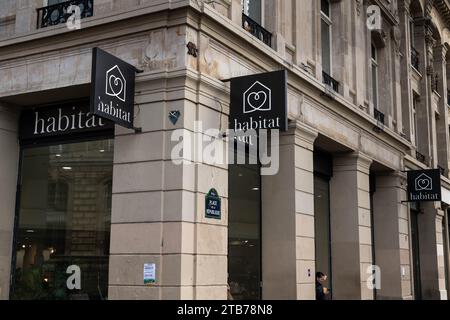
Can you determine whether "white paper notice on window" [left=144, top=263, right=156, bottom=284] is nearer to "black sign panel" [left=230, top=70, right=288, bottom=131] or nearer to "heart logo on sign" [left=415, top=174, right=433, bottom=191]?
"black sign panel" [left=230, top=70, right=288, bottom=131]

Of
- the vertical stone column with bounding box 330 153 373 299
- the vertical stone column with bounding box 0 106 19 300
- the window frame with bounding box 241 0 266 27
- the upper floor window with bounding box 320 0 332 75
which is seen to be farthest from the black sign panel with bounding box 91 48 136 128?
the vertical stone column with bounding box 330 153 373 299

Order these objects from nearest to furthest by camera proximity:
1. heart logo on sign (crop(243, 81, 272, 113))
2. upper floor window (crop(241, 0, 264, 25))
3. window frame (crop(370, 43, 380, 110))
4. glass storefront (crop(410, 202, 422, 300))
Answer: heart logo on sign (crop(243, 81, 272, 113)) < upper floor window (crop(241, 0, 264, 25)) < window frame (crop(370, 43, 380, 110)) < glass storefront (crop(410, 202, 422, 300))

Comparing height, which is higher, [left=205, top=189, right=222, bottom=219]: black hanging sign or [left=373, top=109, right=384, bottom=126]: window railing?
[left=373, top=109, right=384, bottom=126]: window railing

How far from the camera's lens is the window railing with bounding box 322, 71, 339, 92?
16.0m

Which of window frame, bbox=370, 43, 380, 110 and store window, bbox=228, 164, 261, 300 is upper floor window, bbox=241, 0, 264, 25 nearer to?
store window, bbox=228, 164, 261, 300

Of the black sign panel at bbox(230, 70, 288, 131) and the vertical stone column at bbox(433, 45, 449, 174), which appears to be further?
the vertical stone column at bbox(433, 45, 449, 174)

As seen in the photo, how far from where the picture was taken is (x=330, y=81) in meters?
16.4

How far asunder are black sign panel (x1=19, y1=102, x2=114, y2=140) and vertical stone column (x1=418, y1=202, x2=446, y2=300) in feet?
54.7

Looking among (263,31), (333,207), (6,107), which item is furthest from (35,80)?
(333,207)

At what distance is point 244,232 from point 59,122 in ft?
14.5

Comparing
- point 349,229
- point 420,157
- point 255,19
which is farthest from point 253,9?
point 420,157

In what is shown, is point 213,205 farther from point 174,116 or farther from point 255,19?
point 255,19

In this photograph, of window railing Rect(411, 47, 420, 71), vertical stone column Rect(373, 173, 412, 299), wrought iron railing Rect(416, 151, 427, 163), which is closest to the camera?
vertical stone column Rect(373, 173, 412, 299)

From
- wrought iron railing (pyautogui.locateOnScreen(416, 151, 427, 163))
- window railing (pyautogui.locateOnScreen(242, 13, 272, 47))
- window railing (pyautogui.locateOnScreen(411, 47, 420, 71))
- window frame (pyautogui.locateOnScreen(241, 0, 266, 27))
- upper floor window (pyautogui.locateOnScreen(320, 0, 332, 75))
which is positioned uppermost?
window railing (pyautogui.locateOnScreen(411, 47, 420, 71))
